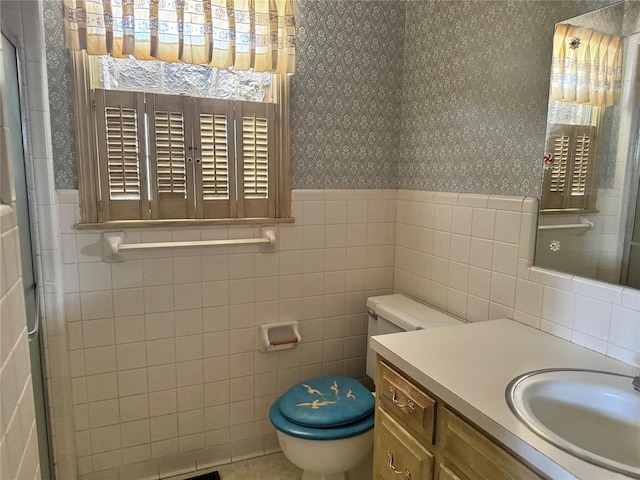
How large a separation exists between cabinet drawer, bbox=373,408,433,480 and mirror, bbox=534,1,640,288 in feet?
2.44

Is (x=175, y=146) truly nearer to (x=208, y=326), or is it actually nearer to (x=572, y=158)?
(x=208, y=326)

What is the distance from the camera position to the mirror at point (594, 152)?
1270 millimetres

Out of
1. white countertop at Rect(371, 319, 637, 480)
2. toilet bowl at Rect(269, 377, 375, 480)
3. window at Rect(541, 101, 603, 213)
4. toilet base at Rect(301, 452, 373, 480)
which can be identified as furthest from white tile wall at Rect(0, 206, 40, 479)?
window at Rect(541, 101, 603, 213)

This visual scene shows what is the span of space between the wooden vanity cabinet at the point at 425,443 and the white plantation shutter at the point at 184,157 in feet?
3.39

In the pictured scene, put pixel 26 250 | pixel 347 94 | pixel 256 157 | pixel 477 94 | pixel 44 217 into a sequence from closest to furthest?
pixel 26 250 < pixel 44 217 < pixel 477 94 < pixel 256 157 < pixel 347 94

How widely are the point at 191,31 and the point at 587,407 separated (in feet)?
6.17

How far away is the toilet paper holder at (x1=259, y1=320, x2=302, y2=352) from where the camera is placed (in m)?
2.16

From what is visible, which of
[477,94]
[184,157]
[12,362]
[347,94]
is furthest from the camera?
[347,94]

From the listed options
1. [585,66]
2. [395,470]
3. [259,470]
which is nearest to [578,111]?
[585,66]

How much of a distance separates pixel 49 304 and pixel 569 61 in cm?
208

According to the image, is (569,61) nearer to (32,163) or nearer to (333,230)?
(333,230)

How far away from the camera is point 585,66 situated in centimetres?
141

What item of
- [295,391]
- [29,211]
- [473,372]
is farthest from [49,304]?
[473,372]

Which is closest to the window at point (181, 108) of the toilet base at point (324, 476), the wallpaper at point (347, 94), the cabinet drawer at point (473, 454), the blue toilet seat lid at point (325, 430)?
the wallpaper at point (347, 94)
